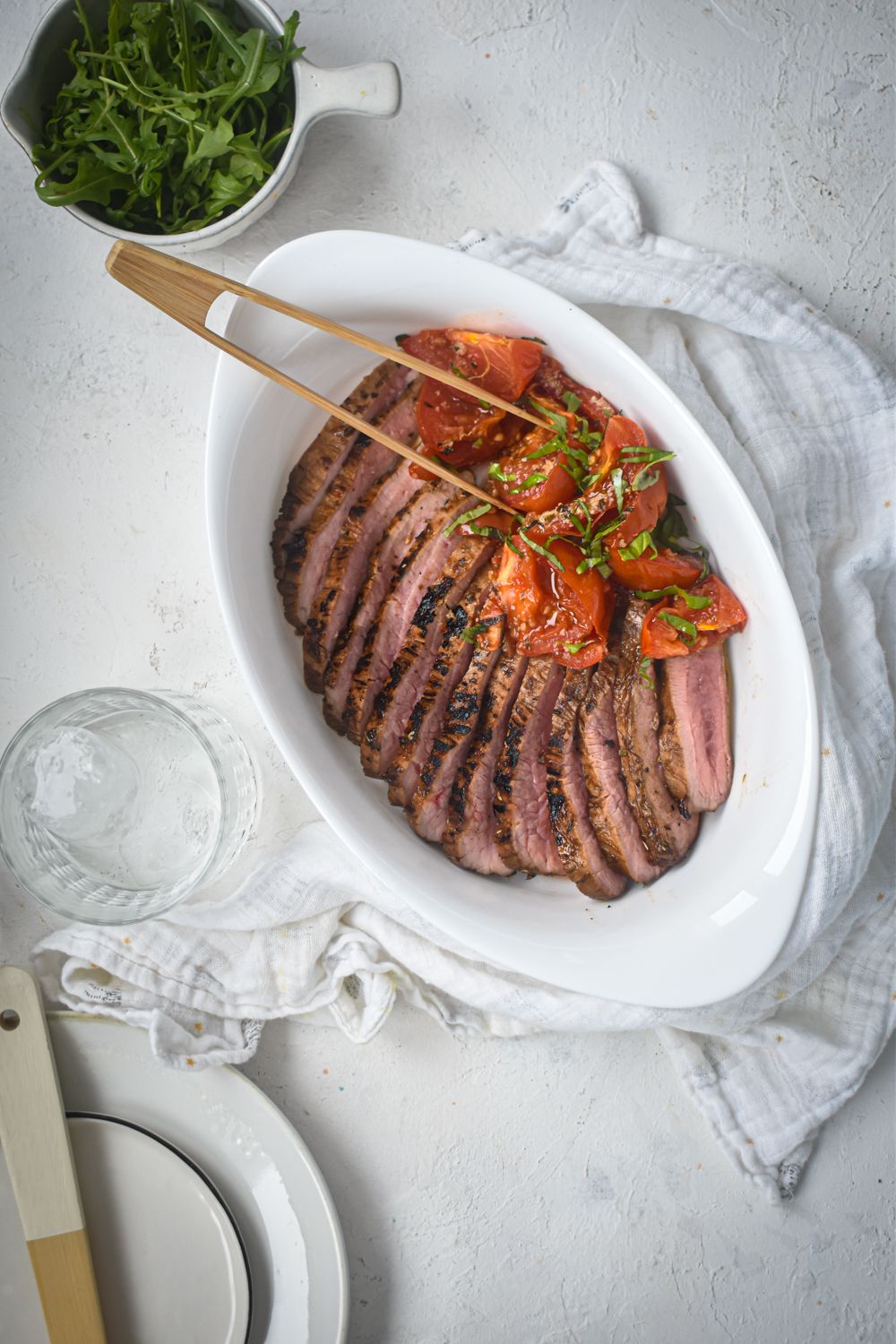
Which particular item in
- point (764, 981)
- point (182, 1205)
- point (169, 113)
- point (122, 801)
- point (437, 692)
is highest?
point (169, 113)

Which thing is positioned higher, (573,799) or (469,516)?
(469,516)

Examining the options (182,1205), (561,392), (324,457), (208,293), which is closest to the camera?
(208,293)

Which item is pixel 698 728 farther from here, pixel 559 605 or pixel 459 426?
pixel 459 426

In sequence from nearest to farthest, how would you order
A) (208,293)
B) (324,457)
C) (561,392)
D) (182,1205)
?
(208,293)
(561,392)
(324,457)
(182,1205)

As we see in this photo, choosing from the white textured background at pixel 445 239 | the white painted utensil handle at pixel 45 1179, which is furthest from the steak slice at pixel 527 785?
the white painted utensil handle at pixel 45 1179

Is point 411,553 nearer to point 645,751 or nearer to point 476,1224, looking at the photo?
point 645,751

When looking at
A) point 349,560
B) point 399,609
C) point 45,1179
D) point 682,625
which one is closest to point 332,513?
point 349,560
